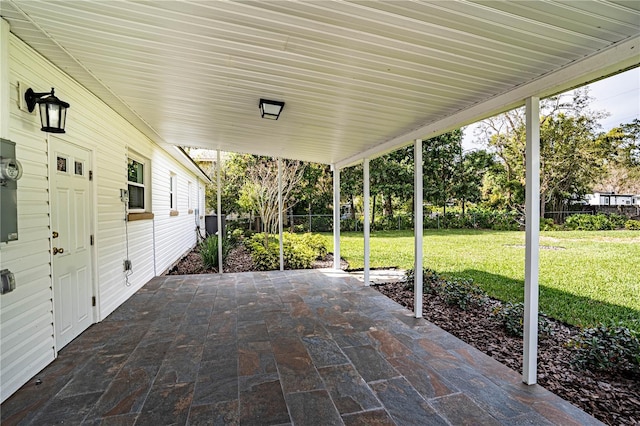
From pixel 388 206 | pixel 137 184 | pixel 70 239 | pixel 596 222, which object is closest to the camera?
pixel 70 239

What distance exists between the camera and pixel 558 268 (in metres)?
6.24

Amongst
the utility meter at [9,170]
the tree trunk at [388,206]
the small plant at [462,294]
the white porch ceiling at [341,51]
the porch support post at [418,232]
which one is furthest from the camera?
the tree trunk at [388,206]

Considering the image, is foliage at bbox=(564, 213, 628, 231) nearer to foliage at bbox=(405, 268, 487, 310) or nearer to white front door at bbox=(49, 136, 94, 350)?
foliage at bbox=(405, 268, 487, 310)

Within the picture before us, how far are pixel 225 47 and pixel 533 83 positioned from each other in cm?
229

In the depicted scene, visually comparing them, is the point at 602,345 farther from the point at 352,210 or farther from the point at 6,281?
the point at 352,210

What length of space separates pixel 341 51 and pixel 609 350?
10.5ft

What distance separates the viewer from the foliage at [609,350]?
2484 millimetres

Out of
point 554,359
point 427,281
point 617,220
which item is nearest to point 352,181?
point 427,281

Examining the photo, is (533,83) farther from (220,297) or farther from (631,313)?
(220,297)

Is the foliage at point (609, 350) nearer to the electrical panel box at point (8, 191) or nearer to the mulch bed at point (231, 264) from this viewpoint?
the electrical panel box at point (8, 191)

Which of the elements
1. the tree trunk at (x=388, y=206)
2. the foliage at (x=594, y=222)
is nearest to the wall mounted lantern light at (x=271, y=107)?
the tree trunk at (x=388, y=206)

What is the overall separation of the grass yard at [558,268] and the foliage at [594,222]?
3.61m

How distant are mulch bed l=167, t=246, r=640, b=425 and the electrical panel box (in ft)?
13.1

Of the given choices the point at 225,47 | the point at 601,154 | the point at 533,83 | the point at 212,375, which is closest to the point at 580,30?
the point at 533,83
